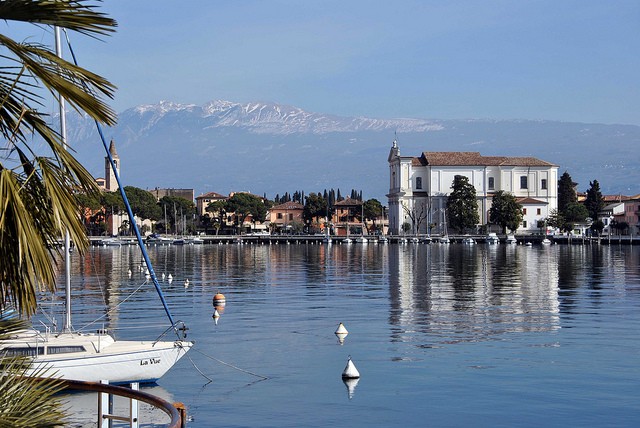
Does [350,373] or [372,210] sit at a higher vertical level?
[372,210]

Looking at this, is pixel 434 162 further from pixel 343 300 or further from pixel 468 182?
pixel 343 300

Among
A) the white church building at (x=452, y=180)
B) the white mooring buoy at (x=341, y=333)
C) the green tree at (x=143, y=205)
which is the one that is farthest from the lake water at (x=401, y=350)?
the green tree at (x=143, y=205)

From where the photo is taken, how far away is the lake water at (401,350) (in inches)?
848

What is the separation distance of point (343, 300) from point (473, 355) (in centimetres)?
1974

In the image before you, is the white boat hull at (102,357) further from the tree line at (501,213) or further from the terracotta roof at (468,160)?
the terracotta roof at (468,160)

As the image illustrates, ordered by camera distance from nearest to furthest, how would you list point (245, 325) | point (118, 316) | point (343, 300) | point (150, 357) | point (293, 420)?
point (293, 420)
point (150, 357)
point (245, 325)
point (118, 316)
point (343, 300)

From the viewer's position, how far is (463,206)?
6329 inches

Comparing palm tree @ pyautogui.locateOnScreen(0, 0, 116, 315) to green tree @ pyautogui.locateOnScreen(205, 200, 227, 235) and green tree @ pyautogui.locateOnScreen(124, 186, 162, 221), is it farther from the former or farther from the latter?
green tree @ pyautogui.locateOnScreen(205, 200, 227, 235)

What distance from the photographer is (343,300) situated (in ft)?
159

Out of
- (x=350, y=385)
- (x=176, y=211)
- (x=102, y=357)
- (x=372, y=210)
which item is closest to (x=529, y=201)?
(x=372, y=210)

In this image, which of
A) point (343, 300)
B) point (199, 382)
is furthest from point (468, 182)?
point (199, 382)

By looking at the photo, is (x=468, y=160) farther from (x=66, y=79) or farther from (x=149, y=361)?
(x=66, y=79)

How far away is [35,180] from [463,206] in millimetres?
155978

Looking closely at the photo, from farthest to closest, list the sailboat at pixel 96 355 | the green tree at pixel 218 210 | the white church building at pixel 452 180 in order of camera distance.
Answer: the green tree at pixel 218 210 < the white church building at pixel 452 180 < the sailboat at pixel 96 355
